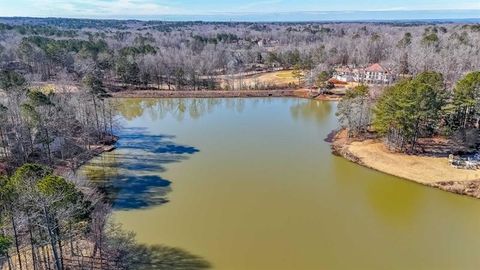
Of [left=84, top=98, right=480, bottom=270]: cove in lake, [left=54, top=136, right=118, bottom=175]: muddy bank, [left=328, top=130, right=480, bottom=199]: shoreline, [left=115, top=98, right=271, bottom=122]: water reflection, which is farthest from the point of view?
[left=115, top=98, right=271, bottom=122]: water reflection

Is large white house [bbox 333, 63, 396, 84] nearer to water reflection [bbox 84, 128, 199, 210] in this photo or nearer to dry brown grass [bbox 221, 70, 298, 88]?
dry brown grass [bbox 221, 70, 298, 88]

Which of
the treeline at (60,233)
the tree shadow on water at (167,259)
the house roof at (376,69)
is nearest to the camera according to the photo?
the treeline at (60,233)

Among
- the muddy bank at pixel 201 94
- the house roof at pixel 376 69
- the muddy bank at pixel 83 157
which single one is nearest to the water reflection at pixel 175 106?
the muddy bank at pixel 201 94

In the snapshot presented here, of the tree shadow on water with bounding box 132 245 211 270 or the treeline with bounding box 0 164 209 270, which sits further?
the tree shadow on water with bounding box 132 245 211 270

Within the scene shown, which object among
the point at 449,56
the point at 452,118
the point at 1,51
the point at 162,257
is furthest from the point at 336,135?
the point at 1,51

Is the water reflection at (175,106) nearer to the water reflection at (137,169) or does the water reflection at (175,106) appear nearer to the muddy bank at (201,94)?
the muddy bank at (201,94)

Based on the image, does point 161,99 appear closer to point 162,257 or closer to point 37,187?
point 162,257

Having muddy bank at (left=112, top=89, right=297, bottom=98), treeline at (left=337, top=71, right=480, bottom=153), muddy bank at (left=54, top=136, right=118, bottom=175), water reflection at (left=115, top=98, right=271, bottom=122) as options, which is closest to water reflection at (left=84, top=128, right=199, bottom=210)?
muddy bank at (left=54, top=136, right=118, bottom=175)
